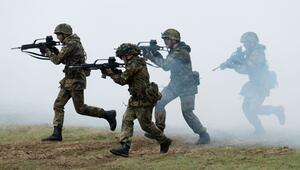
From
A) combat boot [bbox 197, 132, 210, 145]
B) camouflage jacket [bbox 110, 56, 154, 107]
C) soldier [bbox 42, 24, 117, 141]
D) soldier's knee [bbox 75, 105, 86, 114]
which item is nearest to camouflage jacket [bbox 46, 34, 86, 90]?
soldier [bbox 42, 24, 117, 141]

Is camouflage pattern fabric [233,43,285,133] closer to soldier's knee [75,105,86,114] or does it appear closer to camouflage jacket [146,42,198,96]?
camouflage jacket [146,42,198,96]

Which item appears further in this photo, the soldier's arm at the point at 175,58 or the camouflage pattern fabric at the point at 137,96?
the soldier's arm at the point at 175,58

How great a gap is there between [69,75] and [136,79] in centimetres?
211

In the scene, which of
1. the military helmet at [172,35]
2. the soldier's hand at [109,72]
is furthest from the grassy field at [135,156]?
the military helmet at [172,35]

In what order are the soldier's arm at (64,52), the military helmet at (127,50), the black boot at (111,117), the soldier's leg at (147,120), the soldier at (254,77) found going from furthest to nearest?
the soldier at (254,77), the black boot at (111,117), the soldier's arm at (64,52), the soldier's leg at (147,120), the military helmet at (127,50)

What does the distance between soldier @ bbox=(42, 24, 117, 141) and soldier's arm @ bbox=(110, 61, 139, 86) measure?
196cm

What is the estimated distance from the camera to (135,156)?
9.19 m

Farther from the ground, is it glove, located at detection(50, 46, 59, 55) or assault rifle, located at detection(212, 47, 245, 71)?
assault rifle, located at detection(212, 47, 245, 71)

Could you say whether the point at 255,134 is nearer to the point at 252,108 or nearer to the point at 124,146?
the point at 252,108

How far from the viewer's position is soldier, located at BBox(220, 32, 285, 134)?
12719mm

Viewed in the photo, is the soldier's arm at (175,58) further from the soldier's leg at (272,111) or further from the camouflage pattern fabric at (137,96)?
the soldier's leg at (272,111)

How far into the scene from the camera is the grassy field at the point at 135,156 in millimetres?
8266

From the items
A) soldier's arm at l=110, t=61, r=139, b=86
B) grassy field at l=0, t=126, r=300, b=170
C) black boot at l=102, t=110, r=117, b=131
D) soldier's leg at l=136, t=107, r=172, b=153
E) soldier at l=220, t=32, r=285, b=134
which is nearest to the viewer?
grassy field at l=0, t=126, r=300, b=170

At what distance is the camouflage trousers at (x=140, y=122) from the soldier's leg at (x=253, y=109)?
13.3 ft
